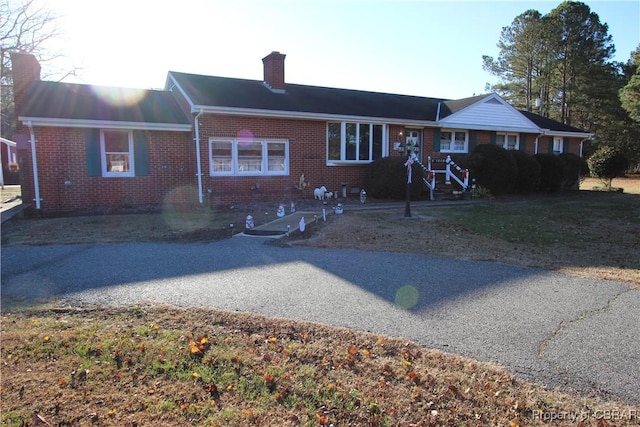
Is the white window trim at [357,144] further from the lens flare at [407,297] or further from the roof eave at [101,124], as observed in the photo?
the lens flare at [407,297]

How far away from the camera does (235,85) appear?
16.2m

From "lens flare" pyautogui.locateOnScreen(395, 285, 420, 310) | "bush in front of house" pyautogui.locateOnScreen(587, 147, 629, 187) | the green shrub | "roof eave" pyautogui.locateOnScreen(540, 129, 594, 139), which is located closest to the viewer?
"lens flare" pyautogui.locateOnScreen(395, 285, 420, 310)

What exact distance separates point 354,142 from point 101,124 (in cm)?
848

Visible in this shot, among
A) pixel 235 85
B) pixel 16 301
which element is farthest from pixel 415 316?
pixel 235 85

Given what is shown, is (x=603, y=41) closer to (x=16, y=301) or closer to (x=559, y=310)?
(x=559, y=310)

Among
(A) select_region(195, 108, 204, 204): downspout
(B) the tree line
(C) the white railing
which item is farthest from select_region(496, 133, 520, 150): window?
(B) the tree line

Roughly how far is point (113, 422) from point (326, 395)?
1351 mm

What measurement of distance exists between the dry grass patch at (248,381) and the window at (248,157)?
1020 centimetres

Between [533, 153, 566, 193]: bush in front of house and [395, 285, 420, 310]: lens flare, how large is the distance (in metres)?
15.5

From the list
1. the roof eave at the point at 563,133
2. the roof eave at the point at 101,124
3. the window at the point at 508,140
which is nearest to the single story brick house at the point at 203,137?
the roof eave at the point at 101,124

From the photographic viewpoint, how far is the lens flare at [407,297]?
4657 millimetres

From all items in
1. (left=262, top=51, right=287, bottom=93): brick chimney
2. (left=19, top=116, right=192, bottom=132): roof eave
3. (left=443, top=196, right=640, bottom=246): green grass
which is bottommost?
(left=443, top=196, right=640, bottom=246): green grass

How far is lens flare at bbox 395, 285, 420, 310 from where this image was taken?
4.66 metres

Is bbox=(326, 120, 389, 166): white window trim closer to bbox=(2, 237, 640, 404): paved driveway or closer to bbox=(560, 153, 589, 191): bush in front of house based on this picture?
bbox=(2, 237, 640, 404): paved driveway
